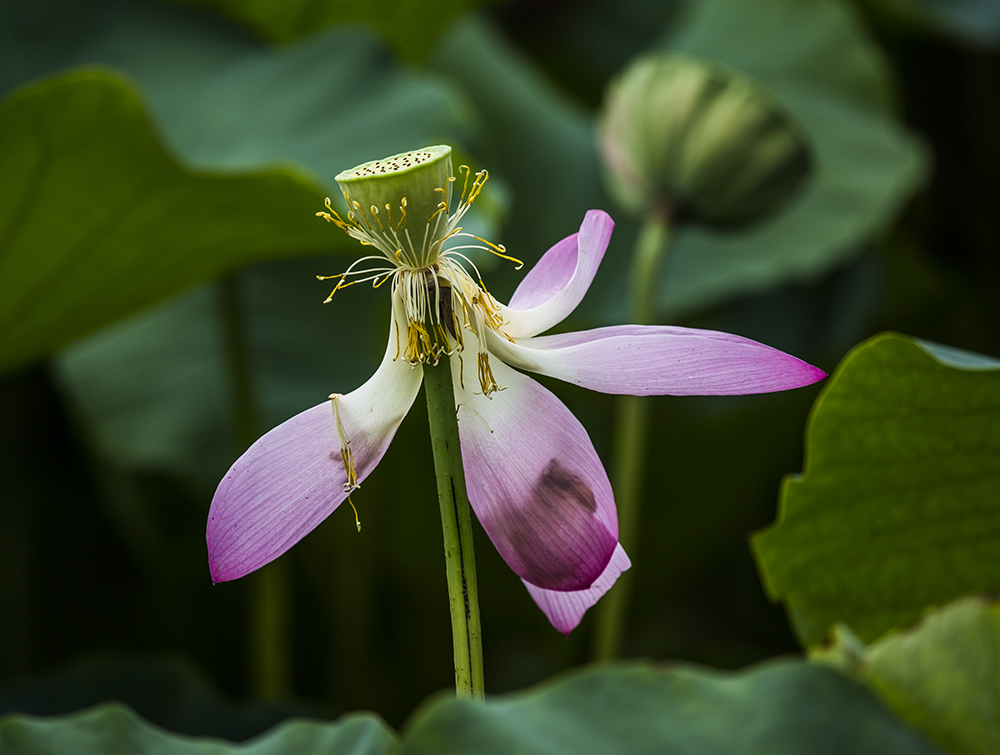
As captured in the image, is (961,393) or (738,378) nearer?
(738,378)

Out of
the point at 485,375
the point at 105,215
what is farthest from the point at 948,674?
the point at 105,215

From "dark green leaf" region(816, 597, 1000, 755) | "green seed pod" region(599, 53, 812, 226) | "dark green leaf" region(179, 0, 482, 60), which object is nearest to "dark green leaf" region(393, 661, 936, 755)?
"dark green leaf" region(816, 597, 1000, 755)

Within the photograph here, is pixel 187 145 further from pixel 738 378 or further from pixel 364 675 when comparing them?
pixel 738 378

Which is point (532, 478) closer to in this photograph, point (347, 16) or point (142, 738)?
point (142, 738)

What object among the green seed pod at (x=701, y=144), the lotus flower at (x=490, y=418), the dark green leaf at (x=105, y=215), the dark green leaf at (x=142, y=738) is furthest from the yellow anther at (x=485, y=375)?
the green seed pod at (x=701, y=144)

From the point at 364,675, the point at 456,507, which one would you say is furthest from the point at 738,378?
the point at 364,675
